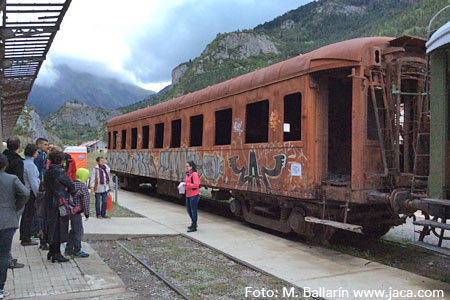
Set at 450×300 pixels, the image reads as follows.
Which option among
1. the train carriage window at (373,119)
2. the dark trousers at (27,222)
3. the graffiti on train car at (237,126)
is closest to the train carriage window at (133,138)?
the graffiti on train car at (237,126)

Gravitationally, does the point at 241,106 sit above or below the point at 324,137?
above

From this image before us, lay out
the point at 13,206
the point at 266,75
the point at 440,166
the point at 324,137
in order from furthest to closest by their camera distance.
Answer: the point at 266,75 → the point at 324,137 → the point at 440,166 → the point at 13,206

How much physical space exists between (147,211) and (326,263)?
6.84m

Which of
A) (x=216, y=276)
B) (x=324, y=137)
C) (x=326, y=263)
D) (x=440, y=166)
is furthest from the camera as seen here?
(x=324, y=137)

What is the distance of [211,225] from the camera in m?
9.76

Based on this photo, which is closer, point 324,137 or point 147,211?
point 324,137

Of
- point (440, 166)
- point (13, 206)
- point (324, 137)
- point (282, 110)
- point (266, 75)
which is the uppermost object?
point (266, 75)

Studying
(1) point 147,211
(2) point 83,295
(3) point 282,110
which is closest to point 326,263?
(3) point 282,110

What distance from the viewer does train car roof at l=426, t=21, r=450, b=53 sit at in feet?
16.2

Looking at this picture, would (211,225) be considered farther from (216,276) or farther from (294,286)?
(294,286)

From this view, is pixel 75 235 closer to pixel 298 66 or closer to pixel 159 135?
pixel 298 66

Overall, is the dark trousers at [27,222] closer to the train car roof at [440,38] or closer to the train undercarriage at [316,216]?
the train undercarriage at [316,216]

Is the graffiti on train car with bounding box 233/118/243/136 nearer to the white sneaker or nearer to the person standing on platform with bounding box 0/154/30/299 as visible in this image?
the person standing on platform with bounding box 0/154/30/299

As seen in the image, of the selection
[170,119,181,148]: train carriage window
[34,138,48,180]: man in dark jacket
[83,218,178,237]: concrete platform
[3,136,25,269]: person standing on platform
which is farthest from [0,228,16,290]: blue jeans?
[170,119,181,148]: train carriage window
